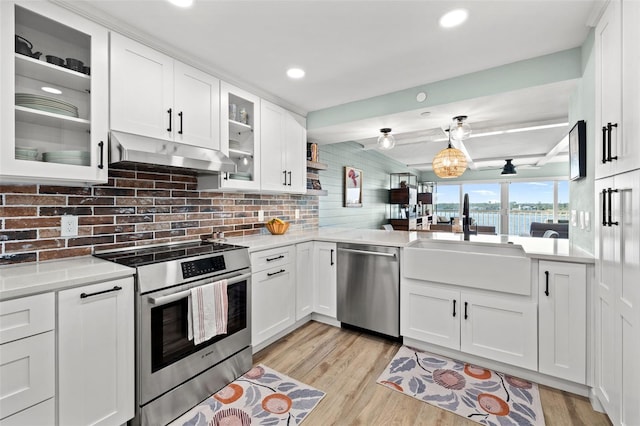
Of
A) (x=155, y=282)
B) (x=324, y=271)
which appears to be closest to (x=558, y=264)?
(x=324, y=271)

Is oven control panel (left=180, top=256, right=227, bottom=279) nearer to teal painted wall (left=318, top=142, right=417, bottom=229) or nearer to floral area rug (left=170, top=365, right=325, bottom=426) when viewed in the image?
floral area rug (left=170, top=365, right=325, bottom=426)

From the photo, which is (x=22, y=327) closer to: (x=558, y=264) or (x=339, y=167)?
(x=558, y=264)

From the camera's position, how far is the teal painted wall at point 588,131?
189cm

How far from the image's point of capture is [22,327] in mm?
1231

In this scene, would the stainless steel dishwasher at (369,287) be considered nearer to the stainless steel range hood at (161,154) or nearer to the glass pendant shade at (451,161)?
the stainless steel range hood at (161,154)

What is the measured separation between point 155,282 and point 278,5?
1.74 m

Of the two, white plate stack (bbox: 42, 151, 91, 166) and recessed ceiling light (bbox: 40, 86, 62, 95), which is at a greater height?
recessed ceiling light (bbox: 40, 86, 62, 95)

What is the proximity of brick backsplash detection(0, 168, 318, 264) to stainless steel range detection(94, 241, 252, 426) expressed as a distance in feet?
0.55

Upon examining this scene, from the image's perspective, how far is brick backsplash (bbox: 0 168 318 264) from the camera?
1.67m

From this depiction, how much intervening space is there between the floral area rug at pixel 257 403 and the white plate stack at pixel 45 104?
1.91 metres

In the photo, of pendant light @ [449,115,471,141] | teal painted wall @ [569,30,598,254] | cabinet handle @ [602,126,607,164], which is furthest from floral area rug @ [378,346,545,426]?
pendant light @ [449,115,471,141]

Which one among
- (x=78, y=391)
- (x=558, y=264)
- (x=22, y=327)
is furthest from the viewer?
(x=558, y=264)

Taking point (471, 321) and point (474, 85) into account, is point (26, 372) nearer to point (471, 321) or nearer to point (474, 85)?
point (471, 321)

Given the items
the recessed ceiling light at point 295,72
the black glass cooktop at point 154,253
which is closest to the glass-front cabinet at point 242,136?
the recessed ceiling light at point 295,72
